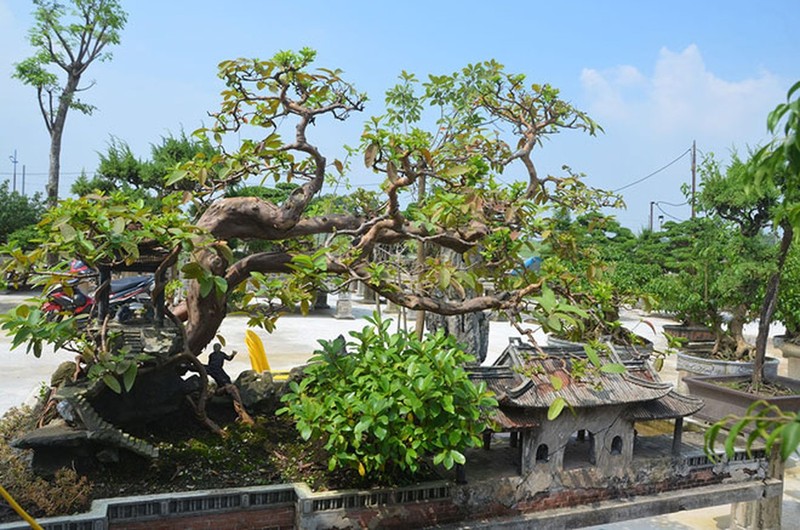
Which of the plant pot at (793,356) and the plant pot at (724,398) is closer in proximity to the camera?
the plant pot at (724,398)

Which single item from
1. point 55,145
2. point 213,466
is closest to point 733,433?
point 213,466

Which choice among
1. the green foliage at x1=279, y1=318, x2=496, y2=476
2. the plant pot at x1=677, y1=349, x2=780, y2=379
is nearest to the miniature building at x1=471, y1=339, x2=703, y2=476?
the green foliage at x1=279, y1=318, x2=496, y2=476

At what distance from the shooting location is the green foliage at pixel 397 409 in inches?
138

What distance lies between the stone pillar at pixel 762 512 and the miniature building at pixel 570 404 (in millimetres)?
1105

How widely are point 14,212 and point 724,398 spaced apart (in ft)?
75.9

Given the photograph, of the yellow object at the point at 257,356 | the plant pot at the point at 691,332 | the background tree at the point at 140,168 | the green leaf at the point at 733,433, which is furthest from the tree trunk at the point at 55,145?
the green leaf at the point at 733,433

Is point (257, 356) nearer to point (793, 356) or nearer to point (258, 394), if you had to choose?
point (258, 394)

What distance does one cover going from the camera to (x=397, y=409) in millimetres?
3561

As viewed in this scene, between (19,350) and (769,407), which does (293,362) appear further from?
(769,407)

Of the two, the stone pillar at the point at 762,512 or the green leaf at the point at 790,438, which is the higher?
the green leaf at the point at 790,438

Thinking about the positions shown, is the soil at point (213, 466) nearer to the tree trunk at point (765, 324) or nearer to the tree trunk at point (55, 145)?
the tree trunk at point (765, 324)

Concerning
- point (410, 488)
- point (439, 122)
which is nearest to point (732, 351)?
point (439, 122)

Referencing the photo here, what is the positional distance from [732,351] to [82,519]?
10.2m

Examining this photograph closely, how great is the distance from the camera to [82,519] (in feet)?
10.7
